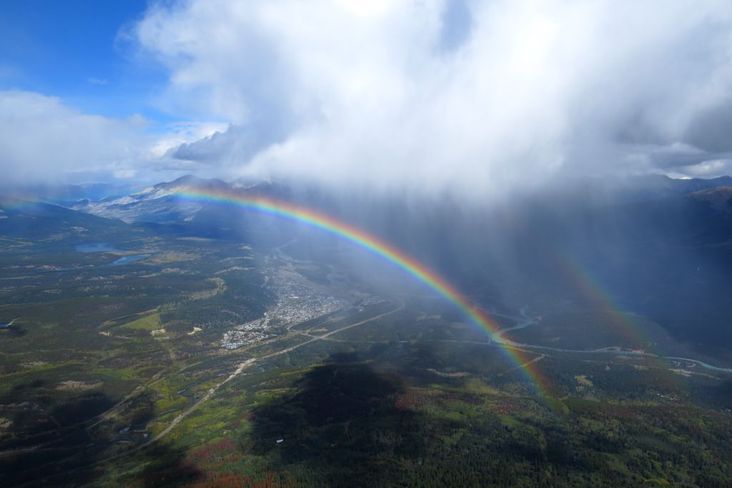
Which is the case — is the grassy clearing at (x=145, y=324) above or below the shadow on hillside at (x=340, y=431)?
above

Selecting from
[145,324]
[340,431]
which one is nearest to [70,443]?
[340,431]

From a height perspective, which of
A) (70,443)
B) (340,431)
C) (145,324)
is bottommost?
(70,443)

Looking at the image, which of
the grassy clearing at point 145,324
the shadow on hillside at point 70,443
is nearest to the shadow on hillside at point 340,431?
the shadow on hillside at point 70,443

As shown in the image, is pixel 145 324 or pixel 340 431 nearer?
pixel 340 431

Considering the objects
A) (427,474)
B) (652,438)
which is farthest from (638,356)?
(427,474)

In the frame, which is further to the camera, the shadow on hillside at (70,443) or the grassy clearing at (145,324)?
the grassy clearing at (145,324)

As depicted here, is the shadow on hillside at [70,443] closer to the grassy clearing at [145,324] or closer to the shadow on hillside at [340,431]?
the shadow on hillside at [340,431]

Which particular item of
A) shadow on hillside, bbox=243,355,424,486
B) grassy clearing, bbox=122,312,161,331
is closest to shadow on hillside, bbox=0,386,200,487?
shadow on hillside, bbox=243,355,424,486

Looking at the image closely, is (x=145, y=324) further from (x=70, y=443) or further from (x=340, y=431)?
(x=340, y=431)

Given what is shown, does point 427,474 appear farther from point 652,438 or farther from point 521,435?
point 652,438

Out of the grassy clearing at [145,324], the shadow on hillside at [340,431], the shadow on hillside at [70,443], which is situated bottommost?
the shadow on hillside at [70,443]

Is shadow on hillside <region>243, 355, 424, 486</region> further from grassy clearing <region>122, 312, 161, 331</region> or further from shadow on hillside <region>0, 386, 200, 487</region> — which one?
grassy clearing <region>122, 312, 161, 331</region>

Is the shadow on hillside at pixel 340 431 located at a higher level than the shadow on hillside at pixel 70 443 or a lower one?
higher
